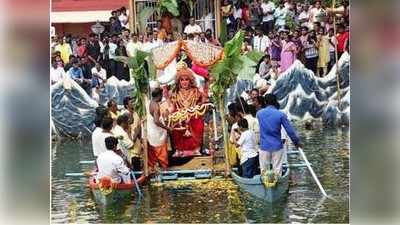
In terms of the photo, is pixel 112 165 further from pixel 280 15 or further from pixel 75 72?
pixel 280 15

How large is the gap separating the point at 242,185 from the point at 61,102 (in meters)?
1.06

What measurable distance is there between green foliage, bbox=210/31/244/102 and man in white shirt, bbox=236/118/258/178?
0.22 metres

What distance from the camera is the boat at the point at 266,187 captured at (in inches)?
154

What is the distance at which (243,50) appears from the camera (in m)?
3.89

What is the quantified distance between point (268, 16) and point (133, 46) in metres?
0.74

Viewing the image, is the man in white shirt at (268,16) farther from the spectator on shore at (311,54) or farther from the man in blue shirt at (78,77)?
the man in blue shirt at (78,77)

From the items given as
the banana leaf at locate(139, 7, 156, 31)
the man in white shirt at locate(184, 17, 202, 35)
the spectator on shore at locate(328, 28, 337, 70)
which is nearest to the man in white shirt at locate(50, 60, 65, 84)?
the banana leaf at locate(139, 7, 156, 31)

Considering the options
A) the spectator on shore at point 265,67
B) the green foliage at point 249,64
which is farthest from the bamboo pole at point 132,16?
the spectator on shore at point 265,67

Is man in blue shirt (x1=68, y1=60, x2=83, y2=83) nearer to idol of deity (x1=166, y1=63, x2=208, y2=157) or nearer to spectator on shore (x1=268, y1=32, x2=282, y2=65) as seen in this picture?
idol of deity (x1=166, y1=63, x2=208, y2=157)

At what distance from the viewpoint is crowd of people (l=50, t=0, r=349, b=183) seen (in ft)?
12.7

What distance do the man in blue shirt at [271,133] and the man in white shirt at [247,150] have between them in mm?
37

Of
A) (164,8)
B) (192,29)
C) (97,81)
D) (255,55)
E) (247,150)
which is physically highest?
(164,8)

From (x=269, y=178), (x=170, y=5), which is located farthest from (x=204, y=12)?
(x=269, y=178)
